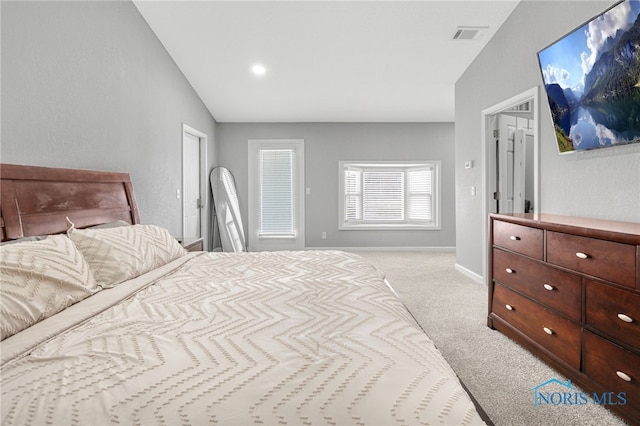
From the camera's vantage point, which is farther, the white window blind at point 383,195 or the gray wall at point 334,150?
the white window blind at point 383,195

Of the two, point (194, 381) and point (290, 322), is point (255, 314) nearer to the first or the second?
point (290, 322)

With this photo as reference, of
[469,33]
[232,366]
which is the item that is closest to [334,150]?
[469,33]

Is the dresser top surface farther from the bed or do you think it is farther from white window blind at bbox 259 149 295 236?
white window blind at bbox 259 149 295 236

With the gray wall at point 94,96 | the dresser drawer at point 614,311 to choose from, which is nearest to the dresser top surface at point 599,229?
the dresser drawer at point 614,311

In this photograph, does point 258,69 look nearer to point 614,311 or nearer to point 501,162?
point 501,162

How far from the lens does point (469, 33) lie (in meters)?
3.71

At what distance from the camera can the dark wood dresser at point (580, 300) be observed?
1561 millimetres

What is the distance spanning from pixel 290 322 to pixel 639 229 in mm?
1804

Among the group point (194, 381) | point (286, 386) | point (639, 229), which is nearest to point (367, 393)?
point (286, 386)

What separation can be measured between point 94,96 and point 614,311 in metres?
3.64

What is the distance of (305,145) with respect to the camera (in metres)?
6.16

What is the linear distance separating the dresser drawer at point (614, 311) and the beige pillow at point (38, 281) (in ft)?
7.95

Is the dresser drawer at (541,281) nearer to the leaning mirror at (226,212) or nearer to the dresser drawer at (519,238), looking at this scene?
the dresser drawer at (519,238)

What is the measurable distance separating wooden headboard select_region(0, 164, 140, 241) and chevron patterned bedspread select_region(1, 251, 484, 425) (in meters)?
0.89
